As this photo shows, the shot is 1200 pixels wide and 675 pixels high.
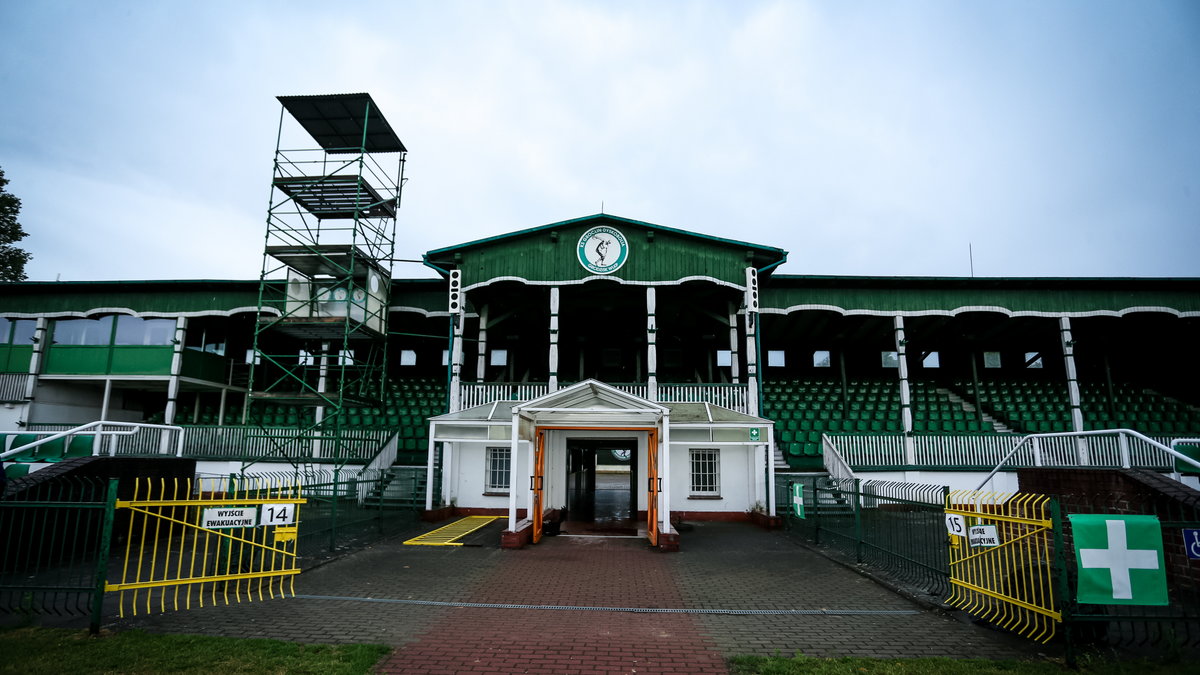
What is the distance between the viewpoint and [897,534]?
1018 cm

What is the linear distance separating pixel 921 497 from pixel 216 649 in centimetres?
924

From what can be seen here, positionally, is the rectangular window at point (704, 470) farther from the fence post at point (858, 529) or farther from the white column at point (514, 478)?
the white column at point (514, 478)

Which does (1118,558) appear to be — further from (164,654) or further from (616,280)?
(616,280)

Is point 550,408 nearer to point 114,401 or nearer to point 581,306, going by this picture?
point 581,306

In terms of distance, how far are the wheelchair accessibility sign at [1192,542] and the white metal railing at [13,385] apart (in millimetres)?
31820

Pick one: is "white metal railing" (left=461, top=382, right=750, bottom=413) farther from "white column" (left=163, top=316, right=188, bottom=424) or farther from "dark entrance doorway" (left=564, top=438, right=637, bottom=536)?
"white column" (left=163, top=316, right=188, bottom=424)

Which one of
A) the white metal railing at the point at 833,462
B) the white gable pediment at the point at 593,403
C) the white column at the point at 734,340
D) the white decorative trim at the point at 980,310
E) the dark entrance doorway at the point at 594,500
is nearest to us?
the white gable pediment at the point at 593,403

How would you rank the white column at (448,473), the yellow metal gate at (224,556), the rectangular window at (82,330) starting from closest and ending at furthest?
1. the yellow metal gate at (224,556)
2. the white column at (448,473)
3. the rectangular window at (82,330)

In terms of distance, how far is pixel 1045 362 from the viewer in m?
26.9

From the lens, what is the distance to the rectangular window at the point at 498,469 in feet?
59.3

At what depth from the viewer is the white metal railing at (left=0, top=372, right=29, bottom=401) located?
74.0 feet

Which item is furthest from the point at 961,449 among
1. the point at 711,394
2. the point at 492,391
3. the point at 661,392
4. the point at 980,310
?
the point at 492,391

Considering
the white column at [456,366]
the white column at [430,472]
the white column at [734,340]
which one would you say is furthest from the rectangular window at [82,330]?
the white column at [734,340]

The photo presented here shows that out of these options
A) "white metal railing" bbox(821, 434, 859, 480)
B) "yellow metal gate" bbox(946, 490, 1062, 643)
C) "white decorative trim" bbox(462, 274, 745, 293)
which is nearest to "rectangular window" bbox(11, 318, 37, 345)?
"white decorative trim" bbox(462, 274, 745, 293)
